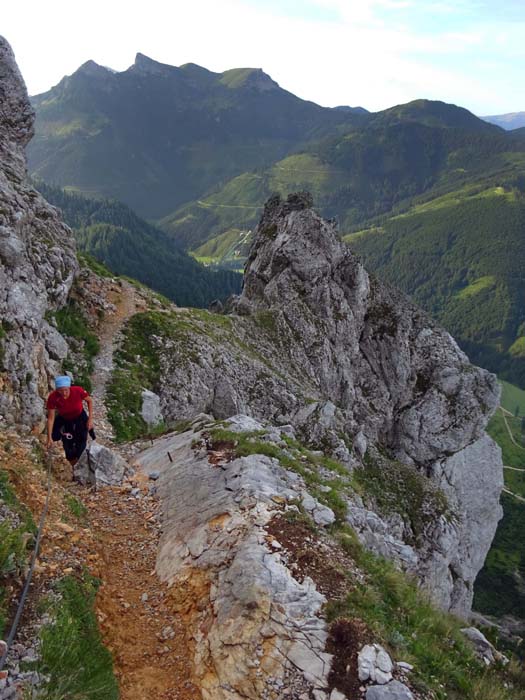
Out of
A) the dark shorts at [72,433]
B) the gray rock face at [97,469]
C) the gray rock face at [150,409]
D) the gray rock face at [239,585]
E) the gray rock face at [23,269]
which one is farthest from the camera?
the gray rock face at [150,409]

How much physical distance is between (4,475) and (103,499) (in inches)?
175

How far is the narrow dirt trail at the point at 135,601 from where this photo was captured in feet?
30.0

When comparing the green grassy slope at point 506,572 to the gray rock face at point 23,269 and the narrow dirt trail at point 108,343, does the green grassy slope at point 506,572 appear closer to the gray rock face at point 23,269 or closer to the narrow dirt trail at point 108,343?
the narrow dirt trail at point 108,343

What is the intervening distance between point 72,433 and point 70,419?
1.76 feet

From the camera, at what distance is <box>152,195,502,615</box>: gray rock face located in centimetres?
5388

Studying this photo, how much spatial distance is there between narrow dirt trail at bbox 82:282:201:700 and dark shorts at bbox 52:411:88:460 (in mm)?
1748

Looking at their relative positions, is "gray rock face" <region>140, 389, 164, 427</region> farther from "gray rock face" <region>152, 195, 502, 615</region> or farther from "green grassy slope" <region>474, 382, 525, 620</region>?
"green grassy slope" <region>474, 382, 525, 620</region>

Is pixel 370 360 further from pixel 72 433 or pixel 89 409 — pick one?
pixel 72 433

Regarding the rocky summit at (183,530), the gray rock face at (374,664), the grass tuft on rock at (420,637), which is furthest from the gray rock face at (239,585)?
the grass tuft on rock at (420,637)

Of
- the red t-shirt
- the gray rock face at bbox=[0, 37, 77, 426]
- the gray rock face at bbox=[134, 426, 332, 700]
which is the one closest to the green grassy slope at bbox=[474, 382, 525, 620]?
the gray rock face at bbox=[0, 37, 77, 426]

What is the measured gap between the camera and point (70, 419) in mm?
16328

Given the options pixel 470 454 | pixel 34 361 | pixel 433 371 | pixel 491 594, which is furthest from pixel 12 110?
pixel 491 594

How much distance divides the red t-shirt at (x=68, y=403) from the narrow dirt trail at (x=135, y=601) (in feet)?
9.64

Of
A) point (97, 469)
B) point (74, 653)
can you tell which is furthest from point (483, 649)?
point (97, 469)
